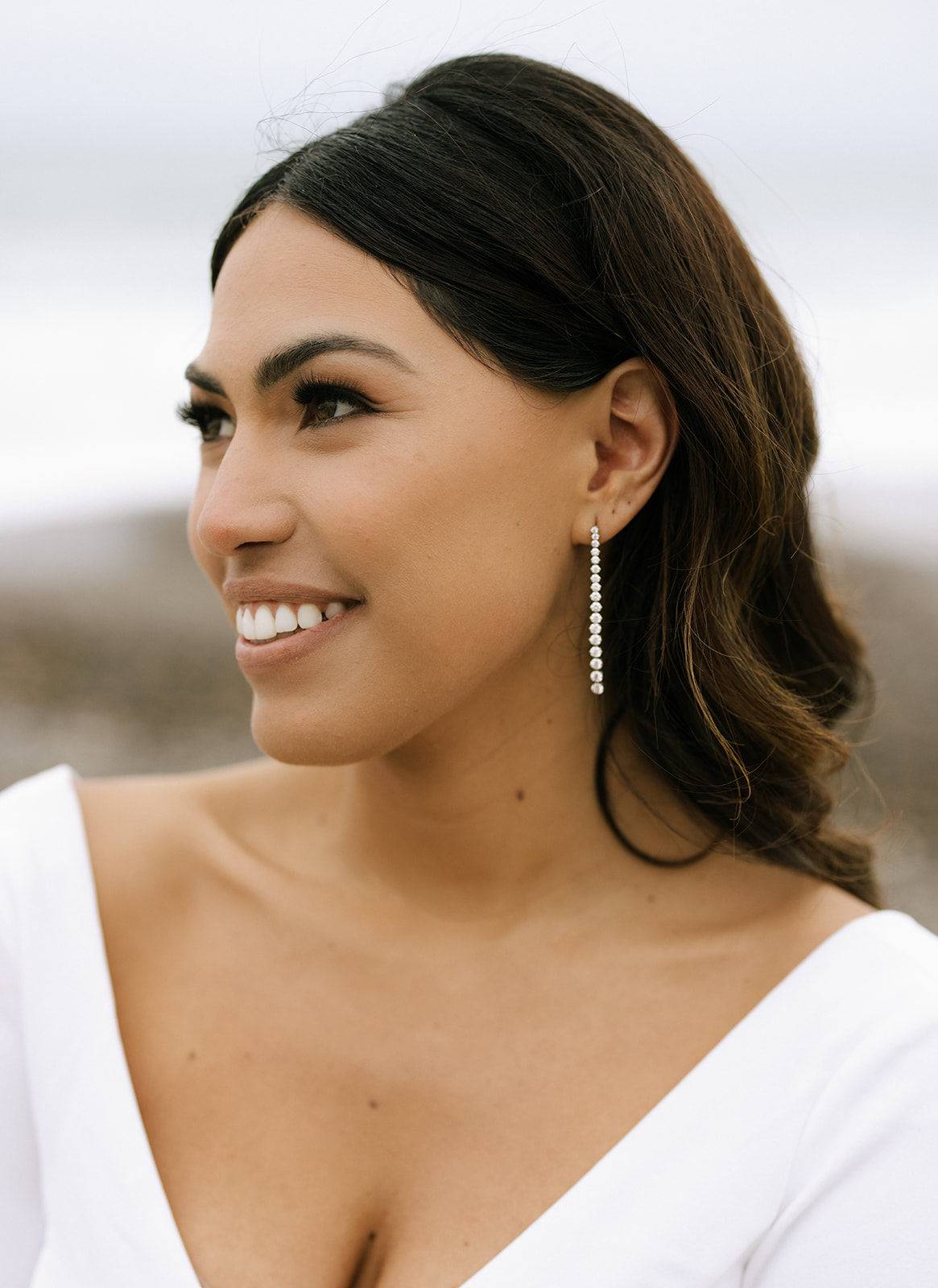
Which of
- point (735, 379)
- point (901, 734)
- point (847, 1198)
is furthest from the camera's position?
point (901, 734)

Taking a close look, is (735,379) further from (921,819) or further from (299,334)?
(921,819)

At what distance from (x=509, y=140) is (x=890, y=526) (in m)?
8.52

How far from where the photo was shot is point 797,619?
2170 mm

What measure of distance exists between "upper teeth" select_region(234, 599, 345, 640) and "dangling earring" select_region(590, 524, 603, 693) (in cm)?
45

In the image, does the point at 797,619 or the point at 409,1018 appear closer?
the point at 409,1018

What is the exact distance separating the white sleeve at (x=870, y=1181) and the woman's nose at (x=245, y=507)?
124 cm

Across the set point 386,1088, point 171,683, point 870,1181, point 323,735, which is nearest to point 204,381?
point 323,735

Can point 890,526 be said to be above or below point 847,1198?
below

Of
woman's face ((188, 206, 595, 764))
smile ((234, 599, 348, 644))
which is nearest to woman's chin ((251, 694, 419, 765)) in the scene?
woman's face ((188, 206, 595, 764))

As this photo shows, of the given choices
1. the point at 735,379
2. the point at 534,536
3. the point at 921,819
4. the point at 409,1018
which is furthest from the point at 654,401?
the point at 921,819

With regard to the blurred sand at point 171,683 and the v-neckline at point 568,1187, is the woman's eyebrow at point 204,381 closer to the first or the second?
the v-neckline at point 568,1187

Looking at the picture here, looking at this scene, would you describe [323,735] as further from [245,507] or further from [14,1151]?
[14,1151]

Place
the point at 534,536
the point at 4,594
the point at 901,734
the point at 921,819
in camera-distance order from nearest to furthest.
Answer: the point at 534,536, the point at 921,819, the point at 901,734, the point at 4,594

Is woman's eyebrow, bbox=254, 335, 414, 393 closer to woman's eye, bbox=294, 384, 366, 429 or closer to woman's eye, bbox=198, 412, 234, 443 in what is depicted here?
woman's eye, bbox=294, 384, 366, 429
